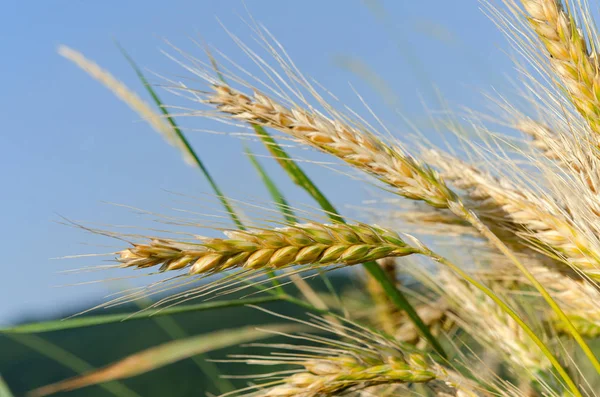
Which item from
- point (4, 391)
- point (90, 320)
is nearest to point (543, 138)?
point (90, 320)

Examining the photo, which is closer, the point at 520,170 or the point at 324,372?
the point at 324,372

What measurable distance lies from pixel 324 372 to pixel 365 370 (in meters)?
0.05

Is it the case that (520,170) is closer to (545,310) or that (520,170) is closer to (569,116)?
(569,116)

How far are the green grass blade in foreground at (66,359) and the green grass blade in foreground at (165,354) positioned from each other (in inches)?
2.2

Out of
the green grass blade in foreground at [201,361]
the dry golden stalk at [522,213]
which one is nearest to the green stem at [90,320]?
the green grass blade in foreground at [201,361]

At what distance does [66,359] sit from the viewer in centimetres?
107

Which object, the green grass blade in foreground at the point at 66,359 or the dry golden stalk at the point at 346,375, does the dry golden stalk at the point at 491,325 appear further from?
the green grass blade in foreground at the point at 66,359

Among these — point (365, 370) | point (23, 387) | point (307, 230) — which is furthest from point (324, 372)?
point (23, 387)

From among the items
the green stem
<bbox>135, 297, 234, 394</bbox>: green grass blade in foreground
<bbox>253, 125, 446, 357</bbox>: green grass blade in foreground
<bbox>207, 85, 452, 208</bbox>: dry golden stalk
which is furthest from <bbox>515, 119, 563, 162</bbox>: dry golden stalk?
<bbox>135, 297, 234, 394</bbox>: green grass blade in foreground

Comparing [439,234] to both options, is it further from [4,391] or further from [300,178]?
[4,391]

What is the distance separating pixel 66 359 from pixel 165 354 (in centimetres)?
24

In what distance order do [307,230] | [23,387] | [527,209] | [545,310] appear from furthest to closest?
1. [23,387]
2. [545,310]
3. [527,209]
4. [307,230]

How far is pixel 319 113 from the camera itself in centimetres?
75

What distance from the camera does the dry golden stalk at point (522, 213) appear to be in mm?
685
